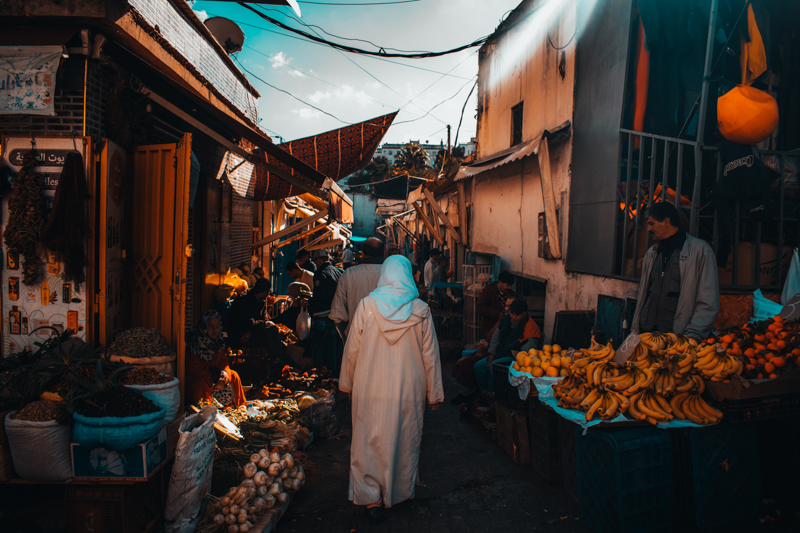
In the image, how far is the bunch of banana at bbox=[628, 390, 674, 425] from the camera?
10.3 feet

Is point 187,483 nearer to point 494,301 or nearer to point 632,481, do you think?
point 632,481

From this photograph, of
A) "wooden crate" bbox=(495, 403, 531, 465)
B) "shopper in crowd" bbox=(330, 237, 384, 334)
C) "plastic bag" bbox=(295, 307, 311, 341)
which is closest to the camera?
"wooden crate" bbox=(495, 403, 531, 465)

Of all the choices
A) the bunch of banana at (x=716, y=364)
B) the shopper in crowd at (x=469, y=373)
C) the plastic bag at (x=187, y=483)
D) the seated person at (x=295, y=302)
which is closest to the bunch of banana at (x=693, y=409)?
the bunch of banana at (x=716, y=364)

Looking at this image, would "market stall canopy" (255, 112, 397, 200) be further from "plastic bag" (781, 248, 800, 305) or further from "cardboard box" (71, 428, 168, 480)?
"plastic bag" (781, 248, 800, 305)

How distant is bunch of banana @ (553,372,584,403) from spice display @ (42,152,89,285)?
4.15 metres

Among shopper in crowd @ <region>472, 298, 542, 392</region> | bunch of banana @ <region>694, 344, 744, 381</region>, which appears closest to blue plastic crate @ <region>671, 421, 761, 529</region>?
bunch of banana @ <region>694, 344, 744, 381</region>

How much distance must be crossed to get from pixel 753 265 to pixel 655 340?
6.16 feet

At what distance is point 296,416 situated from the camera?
16.1 feet

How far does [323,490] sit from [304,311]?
3.28 meters

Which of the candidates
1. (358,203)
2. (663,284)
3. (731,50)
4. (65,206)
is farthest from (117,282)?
(358,203)

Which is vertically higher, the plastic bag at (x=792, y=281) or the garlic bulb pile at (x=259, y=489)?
the plastic bag at (x=792, y=281)

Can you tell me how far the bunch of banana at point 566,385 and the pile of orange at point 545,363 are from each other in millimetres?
344

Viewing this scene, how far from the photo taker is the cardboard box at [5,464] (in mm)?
2992

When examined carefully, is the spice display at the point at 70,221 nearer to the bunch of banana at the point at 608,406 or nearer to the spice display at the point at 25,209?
the spice display at the point at 25,209
